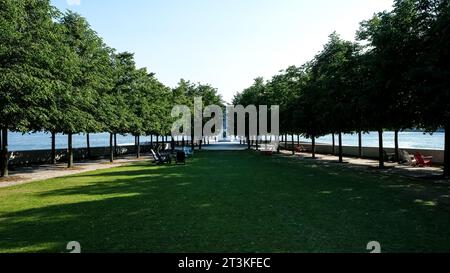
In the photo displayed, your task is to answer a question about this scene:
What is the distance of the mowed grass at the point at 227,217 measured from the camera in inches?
324

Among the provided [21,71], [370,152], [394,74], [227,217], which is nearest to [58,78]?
[21,71]

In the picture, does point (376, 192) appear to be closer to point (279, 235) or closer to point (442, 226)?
point (442, 226)

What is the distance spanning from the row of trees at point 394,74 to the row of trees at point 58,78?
17.0m

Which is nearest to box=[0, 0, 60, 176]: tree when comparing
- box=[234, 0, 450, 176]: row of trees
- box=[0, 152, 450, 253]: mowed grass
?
box=[0, 152, 450, 253]: mowed grass

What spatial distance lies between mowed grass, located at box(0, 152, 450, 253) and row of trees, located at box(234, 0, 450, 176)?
423 cm

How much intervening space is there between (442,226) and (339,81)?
21.1 m

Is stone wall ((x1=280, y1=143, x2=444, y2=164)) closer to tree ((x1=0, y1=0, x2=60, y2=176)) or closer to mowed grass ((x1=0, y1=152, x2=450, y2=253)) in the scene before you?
mowed grass ((x1=0, y1=152, x2=450, y2=253))

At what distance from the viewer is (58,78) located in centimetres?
2333

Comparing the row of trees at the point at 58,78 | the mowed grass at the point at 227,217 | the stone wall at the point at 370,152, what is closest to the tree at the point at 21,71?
the row of trees at the point at 58,78

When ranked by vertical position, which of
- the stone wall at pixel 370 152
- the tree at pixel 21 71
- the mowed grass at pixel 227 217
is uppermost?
the tree at pixel 21 71

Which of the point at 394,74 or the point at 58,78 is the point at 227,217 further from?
the point at 58,78

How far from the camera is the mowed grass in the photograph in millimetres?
8219

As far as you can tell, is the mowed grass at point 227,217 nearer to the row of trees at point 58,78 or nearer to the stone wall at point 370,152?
the row of trees at point 58,78

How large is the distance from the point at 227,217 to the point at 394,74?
45.0 ft
